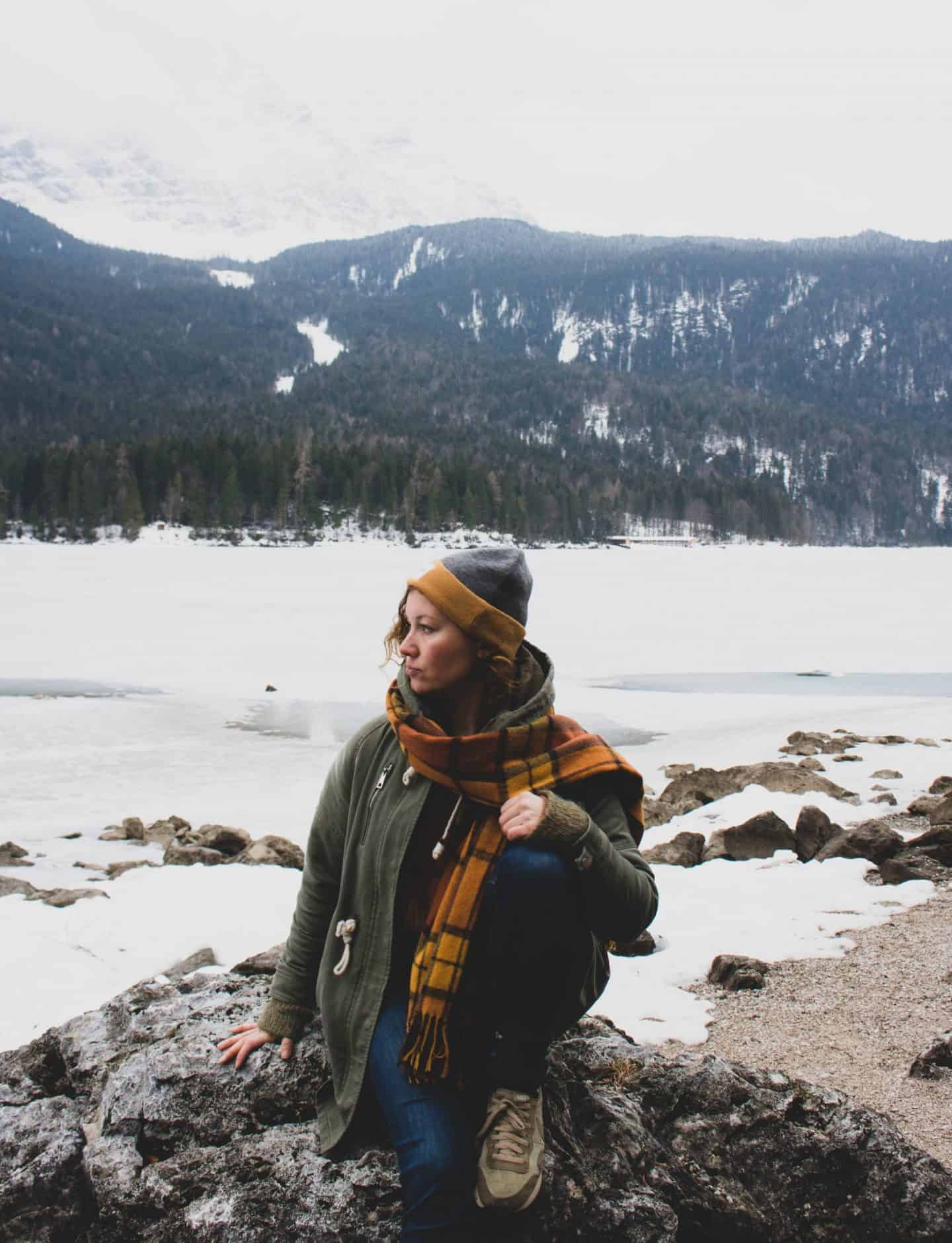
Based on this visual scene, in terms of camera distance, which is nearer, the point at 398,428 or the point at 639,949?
the point at 639,949

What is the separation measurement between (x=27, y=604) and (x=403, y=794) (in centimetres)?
3124

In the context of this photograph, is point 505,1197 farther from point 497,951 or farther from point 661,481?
point 661,481

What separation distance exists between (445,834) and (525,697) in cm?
40

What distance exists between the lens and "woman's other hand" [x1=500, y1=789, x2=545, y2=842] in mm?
2043

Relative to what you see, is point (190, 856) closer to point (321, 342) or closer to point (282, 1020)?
point (282, 1020)

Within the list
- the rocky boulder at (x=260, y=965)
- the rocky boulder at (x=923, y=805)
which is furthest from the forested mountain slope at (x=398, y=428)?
the rocky boulder at (x=260, y=965)

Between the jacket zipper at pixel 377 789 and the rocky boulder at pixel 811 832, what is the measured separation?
5.35 metres

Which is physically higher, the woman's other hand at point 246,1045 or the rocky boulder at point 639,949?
the woman's other hand at point 246,1045

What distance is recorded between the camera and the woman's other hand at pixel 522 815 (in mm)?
2043

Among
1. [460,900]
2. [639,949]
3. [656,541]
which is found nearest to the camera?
[460,900]

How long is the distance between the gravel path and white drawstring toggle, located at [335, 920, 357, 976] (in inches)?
74.1

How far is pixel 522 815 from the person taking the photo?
6.76 feet

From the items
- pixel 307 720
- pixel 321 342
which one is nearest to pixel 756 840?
pixel 307 720

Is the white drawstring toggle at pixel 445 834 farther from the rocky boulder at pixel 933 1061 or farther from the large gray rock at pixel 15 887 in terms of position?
the large gray rock at pixel 15 887
